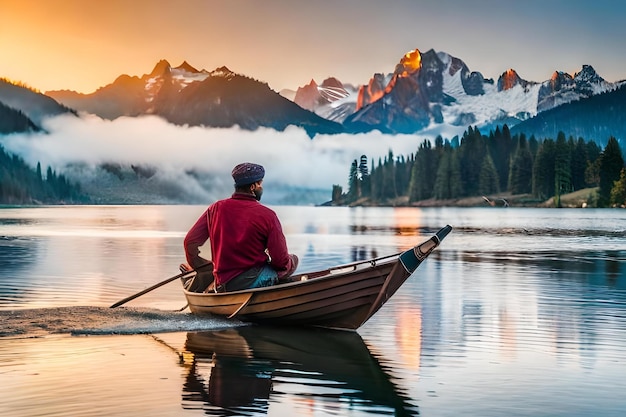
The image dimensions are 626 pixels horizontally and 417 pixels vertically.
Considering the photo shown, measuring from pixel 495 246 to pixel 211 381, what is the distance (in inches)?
1914

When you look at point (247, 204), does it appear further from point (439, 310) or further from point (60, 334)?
point (439, 310)

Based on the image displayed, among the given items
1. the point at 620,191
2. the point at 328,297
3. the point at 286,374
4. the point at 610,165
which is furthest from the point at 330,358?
the point at 610,165

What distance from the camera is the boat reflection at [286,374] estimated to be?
12.4 meters

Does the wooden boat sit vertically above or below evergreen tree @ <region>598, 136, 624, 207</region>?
below

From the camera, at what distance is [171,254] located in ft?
169

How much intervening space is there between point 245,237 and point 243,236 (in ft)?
0.16

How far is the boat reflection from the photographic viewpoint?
12.4 m

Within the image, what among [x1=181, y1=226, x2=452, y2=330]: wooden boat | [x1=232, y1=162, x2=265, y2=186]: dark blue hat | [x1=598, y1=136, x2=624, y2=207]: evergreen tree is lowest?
[x1=181, y1=226, x2=452, y2=330]: wooden boat

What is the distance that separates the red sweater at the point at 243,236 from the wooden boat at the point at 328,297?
1.86 feet

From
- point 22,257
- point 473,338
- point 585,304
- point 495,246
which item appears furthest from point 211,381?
point 495,246

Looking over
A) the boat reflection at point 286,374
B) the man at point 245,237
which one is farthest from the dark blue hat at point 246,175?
the boat reflection at point 286,374

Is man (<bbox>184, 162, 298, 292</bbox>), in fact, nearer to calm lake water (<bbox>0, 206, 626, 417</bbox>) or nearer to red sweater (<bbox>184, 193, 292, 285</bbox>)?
red sweater (<bbox>184, 193, 292, 285</bbox>)

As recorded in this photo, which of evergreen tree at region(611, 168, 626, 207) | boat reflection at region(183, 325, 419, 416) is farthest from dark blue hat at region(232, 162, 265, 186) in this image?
evergreen tree at region(611, 168, 626, 207)

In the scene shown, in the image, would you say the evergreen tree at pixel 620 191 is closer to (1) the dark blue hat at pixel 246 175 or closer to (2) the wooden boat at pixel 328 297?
(2) the wooden boat at pixel 328 297
